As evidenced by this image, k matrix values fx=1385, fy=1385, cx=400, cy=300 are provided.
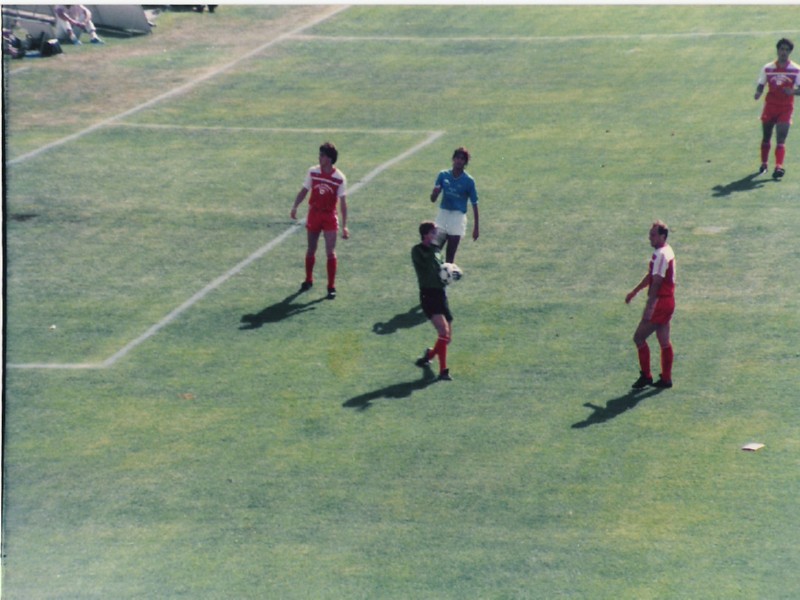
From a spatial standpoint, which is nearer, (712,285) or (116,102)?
(712,285)

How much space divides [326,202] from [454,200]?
1772mm

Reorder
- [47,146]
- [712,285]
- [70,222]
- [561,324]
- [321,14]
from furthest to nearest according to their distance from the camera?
[321,14]
[47,146]
[70,222]
[712,285]
[561,324]

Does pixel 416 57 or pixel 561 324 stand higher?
pixel 416 57

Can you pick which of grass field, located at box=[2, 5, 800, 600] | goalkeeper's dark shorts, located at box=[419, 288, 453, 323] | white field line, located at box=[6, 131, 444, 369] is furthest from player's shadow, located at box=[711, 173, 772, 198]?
goalkeeper's dark shorts, located at box=[419, 288, 453, 323]

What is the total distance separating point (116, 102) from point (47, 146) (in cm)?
396

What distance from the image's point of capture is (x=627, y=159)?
1021 inches

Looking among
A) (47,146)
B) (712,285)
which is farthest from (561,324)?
(47,146)

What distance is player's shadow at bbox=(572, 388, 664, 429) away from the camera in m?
15.2

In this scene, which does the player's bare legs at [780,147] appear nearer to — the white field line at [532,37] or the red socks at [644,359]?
the red socks at [644,359]

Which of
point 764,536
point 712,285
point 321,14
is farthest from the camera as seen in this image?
point 321,14

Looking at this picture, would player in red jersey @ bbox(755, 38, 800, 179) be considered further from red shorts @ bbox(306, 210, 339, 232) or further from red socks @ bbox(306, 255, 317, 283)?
red socks @ bbox(306, 255, 317, 283)

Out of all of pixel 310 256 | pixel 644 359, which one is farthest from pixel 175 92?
pixel 644 359

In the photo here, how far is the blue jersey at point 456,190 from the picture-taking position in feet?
61.3

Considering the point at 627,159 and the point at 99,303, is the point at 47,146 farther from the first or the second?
the point at 627,159
